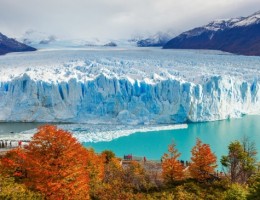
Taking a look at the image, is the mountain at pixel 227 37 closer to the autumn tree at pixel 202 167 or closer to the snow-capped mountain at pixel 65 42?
the snow-capped mountain at pixel 65 42

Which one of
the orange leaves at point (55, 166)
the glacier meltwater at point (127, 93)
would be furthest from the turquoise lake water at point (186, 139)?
the orange leaves at point (55, 166)

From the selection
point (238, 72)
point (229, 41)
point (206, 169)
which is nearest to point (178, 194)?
point (206, 169)

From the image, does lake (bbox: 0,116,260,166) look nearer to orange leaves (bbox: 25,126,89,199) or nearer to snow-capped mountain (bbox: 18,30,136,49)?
orange leaves (bbox: 25,126,89,199)

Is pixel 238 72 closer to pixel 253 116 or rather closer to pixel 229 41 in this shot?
pixel 253 116

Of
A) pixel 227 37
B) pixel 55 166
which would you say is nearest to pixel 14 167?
pixel 55 166

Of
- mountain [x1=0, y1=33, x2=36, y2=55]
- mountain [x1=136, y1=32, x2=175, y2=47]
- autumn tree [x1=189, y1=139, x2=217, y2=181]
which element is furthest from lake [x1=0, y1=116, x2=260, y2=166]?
mountain [x1=136, y1=32, x2=175, y2=47]

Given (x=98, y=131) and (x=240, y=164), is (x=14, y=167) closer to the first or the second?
(x=240, y=164)
